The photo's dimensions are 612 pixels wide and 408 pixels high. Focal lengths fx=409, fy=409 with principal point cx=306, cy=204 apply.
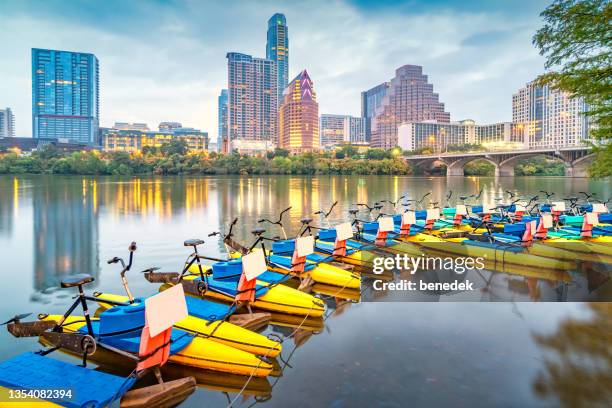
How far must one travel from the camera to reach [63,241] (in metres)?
21.8

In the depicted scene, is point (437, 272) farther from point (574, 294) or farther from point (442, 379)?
point (442, 379)

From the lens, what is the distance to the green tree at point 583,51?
428 inches

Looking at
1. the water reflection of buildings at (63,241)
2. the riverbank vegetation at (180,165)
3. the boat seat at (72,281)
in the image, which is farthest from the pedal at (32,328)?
the riverbank vegetation at (180,165)

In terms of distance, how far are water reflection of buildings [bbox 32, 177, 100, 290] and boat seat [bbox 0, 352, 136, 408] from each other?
8782mm

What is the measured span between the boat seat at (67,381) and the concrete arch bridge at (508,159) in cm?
7464

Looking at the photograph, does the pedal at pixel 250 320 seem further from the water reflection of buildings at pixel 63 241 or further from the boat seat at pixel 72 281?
the water reflection of buildings at pixel 63 241

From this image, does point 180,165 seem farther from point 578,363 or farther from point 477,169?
point 578,363

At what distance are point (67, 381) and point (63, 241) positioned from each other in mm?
19180

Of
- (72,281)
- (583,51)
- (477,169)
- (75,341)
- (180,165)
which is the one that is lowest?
(75,341)

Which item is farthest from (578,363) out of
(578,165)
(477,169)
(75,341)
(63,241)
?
(477,169)

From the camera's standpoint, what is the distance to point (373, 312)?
938 centimetres

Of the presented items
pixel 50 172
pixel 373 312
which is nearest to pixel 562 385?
pixel 373 312

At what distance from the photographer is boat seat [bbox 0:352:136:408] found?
16.1ft

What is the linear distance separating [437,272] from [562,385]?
5364mm
